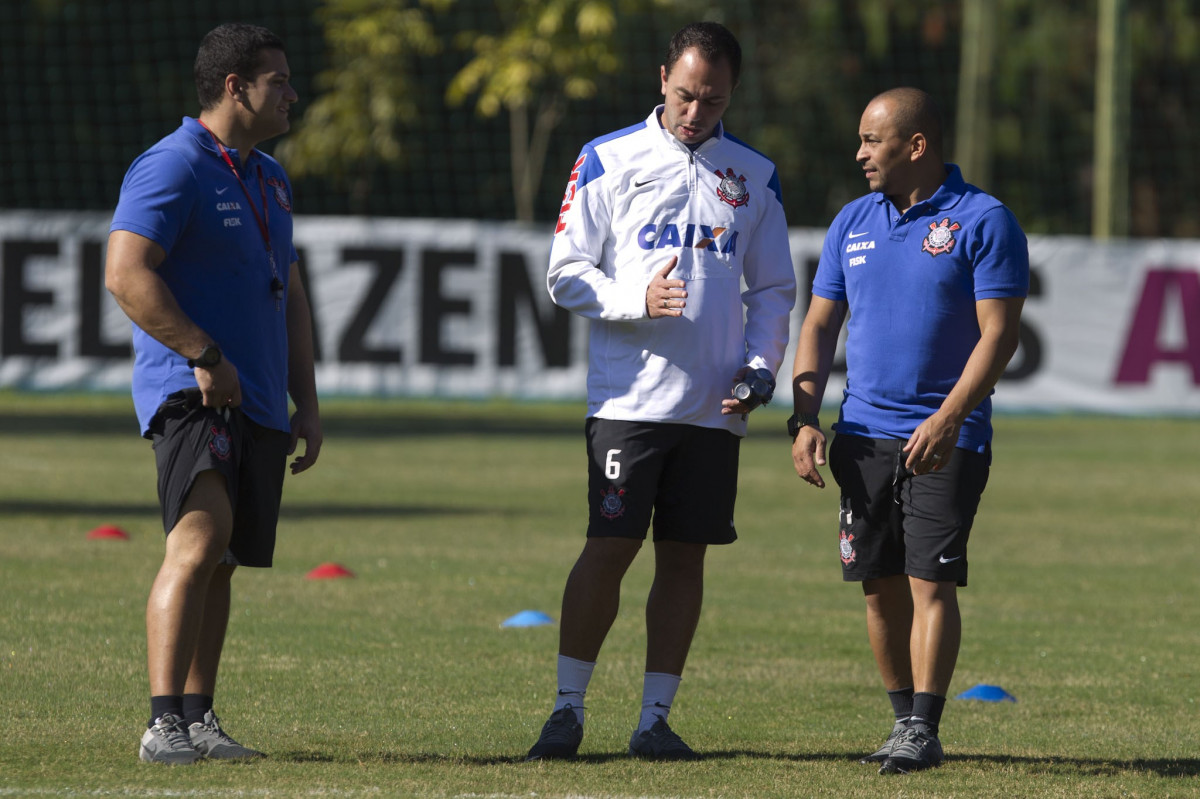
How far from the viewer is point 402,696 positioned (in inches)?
263

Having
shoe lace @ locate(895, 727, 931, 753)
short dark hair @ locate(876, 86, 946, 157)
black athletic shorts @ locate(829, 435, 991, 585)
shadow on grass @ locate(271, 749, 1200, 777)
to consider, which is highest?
short dark hair @ locate(876, 86, 946, 157)

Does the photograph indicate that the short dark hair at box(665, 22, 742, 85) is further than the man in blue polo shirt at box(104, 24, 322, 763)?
Yes

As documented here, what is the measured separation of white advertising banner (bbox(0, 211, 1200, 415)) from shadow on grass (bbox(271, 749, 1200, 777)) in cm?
1766

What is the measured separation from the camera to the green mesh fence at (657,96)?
28.1 meters

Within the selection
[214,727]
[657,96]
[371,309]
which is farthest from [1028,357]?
[214,727]

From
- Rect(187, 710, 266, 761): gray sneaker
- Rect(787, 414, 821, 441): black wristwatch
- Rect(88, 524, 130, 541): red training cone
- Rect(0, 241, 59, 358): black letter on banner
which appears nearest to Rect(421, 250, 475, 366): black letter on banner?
Rect(0, 241, 59, 358): black letter on banner

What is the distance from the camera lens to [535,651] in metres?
7.82

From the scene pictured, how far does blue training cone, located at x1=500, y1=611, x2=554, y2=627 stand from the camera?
844 centimetres

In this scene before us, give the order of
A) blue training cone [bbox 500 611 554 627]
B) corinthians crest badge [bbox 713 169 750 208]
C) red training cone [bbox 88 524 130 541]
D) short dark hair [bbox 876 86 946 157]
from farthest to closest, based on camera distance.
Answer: red training cone [bbox 88 524 130 541] < blue training cone [bbox 500 611 554 627] < corinthians crest badge [bbox 713 169 750 208] < short dark hair [bbox 876 86 946 157]

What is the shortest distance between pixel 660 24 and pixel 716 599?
22398 millimetres

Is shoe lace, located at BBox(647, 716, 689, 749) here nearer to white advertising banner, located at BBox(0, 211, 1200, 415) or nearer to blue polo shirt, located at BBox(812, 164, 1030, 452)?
blue polo shirt, located at BBox(812, 164, 1030, 452)

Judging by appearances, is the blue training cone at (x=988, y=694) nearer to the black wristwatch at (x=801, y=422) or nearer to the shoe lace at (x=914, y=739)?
the shoe lace at (x=914, y=739)

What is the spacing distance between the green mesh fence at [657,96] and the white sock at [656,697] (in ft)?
71.3

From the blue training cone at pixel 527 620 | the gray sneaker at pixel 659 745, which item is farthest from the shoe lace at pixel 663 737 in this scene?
the blue training cone at pixel 527 620
